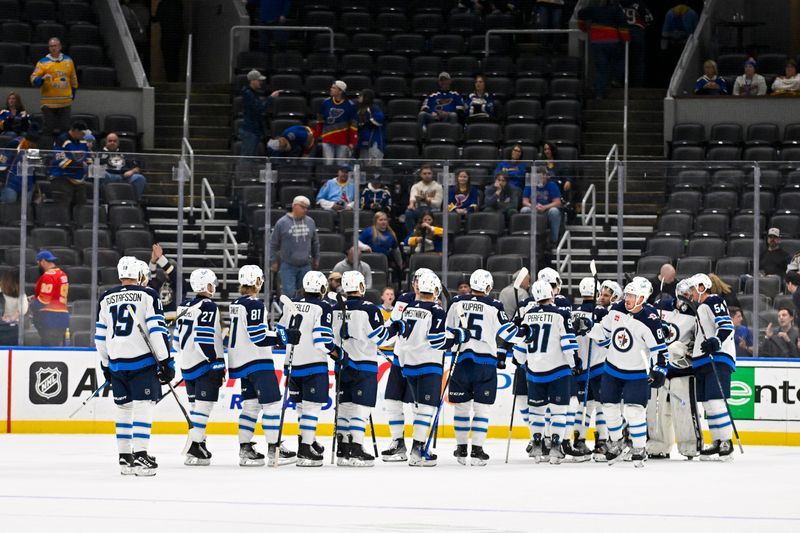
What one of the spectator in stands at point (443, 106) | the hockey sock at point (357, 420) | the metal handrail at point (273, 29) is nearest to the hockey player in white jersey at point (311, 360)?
the hockey sock at point (357, 420)

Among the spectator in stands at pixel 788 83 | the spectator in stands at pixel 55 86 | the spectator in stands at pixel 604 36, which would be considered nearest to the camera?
the spectator in stands at pixel 55 86

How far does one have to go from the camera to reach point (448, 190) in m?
16.9

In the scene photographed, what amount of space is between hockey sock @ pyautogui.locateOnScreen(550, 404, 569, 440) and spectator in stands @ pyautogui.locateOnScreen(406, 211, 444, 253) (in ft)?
11.5

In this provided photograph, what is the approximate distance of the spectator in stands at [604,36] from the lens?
871 inches

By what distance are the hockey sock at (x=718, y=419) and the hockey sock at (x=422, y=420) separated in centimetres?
259

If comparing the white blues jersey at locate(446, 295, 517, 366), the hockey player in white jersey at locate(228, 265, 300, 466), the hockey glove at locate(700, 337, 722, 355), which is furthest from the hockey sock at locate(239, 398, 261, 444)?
the hockey glove at locate(700, 337, 722, 355)

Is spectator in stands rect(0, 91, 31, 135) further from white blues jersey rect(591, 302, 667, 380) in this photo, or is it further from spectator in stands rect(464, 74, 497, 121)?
white blues jersey rect(591, 302, 667, 380)

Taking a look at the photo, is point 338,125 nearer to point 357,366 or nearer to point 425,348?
point 425,348

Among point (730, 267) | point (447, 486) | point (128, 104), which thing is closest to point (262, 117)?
point (128, 104)

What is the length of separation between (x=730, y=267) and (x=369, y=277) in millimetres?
3797

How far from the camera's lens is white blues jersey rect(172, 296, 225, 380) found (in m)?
13.1

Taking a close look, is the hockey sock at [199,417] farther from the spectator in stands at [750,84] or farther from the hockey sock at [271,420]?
the spectator in stands at [750,84]

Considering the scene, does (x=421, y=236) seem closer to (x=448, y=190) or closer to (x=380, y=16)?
(x=448, y=190)

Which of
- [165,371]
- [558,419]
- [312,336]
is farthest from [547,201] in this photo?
[165,371]
